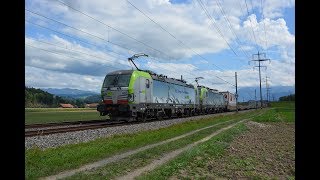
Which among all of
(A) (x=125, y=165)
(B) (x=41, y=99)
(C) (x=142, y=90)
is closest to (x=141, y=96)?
(C) (x=142, y=90)

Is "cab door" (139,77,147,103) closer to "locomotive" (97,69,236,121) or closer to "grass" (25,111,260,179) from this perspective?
"locomotive" (97,69,236,121)

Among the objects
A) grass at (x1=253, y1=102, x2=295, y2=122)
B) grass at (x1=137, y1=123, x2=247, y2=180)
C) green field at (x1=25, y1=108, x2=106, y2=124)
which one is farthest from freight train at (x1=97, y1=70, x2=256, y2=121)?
grass at (x1=137, y1=123, x2=247, y2=180)

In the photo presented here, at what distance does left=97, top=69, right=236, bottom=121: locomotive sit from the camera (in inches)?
1149

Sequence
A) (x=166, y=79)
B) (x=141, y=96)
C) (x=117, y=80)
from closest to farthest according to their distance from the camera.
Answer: (x=117, y=80) < (x=141, y=96) < (x=166, y=79)

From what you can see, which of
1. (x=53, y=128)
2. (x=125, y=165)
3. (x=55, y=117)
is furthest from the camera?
(x=55, y=117)

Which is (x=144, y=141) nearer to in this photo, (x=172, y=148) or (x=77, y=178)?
(x=172, y=148)

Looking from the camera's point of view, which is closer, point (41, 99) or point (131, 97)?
point (131, 97)

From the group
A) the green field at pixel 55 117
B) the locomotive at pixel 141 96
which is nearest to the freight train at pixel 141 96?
the locomotive at pixel 141 96

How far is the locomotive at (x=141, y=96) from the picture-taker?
2918 cm

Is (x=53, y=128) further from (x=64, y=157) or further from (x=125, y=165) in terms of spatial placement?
(x=125, y=165)

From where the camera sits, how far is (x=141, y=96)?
30.7m

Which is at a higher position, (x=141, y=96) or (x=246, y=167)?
(x=141, y=96)

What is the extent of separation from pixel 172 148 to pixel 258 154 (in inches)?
144

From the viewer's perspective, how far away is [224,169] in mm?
10156
